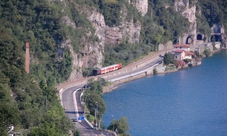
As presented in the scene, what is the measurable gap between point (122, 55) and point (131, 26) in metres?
3.40

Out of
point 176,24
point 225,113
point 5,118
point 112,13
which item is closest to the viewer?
point 5,118

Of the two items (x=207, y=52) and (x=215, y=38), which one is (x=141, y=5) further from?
(x=215, y=38)

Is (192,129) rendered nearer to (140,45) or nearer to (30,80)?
(30,80)

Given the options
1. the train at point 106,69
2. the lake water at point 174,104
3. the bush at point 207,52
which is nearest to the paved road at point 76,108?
the lake water at point 174,104

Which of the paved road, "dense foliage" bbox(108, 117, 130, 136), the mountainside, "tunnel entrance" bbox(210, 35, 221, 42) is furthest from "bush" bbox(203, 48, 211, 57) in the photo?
"dense foliage" bbox(108, 117, 130, 136)

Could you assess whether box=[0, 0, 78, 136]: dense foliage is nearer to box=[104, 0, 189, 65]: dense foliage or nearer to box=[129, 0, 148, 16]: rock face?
box=[104, 0, 189, 65]: dense foliage

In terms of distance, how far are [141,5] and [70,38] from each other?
40.6 ft

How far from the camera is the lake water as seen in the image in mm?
30266

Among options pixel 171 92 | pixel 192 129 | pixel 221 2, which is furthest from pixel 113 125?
pixel 221 2

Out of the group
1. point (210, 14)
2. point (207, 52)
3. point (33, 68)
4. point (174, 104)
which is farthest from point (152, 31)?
point (174, 104)

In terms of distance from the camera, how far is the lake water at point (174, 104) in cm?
3027

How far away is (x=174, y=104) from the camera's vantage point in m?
34.5

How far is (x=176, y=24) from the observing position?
53219mm

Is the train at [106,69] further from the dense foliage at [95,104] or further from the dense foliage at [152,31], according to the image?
the dense foliage at [95,104]
